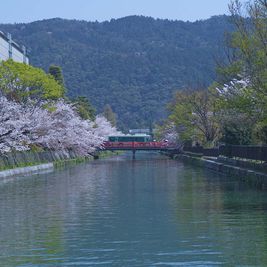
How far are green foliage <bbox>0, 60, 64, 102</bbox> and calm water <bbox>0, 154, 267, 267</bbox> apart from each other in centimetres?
2920

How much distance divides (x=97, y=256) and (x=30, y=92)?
50.0m

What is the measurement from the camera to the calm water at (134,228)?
14562 mm

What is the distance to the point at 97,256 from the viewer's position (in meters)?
14.8

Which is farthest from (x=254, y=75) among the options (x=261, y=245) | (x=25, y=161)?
(x=25, y=161)

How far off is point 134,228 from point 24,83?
44.6 m

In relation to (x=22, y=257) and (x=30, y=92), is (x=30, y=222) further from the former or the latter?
(x=30, y=92)

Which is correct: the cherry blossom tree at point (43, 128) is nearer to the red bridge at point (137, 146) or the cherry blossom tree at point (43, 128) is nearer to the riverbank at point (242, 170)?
the riverbank at point (242, 170)

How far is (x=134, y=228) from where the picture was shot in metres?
18.9

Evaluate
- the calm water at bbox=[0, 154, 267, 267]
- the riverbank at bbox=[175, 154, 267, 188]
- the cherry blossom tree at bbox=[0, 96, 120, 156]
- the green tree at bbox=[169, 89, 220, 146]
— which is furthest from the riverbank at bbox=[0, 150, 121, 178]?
the calm water at bbox=[0, 154, 267, 267]

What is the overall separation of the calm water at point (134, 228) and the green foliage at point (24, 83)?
29196mm

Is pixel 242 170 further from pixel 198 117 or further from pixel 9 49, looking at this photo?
pixel 9 49

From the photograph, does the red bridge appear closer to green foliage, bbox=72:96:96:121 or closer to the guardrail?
A: the guardrail

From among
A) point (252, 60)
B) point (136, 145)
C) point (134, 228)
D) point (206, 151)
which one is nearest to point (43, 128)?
point (206, 151)

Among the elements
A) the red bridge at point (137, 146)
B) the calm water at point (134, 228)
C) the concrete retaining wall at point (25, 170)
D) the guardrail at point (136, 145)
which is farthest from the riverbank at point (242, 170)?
the guardrail at point (136, 145)
